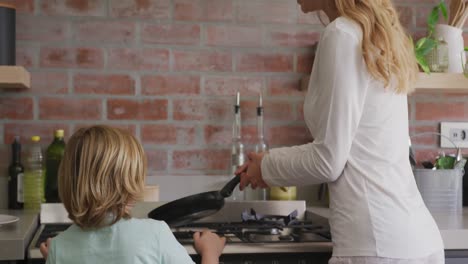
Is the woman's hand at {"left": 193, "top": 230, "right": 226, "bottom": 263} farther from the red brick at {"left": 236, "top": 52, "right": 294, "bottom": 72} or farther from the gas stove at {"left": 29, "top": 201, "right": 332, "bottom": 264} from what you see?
the red brick at {"left": 236, "top": 52, "right": 294, "bottom": 72}

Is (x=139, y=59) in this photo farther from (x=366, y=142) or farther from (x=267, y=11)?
(x=366, y=142)

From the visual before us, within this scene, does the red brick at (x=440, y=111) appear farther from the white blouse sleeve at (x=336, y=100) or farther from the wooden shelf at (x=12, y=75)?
the wooden shelf at (x=12, y=75)

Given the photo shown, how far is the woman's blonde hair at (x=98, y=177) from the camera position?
133cm

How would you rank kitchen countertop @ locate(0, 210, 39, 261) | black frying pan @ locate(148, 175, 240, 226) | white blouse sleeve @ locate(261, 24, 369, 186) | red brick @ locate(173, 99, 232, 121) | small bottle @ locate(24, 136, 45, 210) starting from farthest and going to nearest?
1. red brick @ locate(173, 99, 232, 121)
2. small bottle @ locate(24, 136, 45, 210)
3. black frying pan @ locate(148, 175, 240, 226)
4. kitchen countertop @ locate(0, 210, 39, 261)
5. white blouse sleeve @ locate(261, 24, 369, 186)

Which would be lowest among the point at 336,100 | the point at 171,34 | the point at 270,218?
the point at 270,218

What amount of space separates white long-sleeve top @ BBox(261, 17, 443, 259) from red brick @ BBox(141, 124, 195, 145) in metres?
0.93

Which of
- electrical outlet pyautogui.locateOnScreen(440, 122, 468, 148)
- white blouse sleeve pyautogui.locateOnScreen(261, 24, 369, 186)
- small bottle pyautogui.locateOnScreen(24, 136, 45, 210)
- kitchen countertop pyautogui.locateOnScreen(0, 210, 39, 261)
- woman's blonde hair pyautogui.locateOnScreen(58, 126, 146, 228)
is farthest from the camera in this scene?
electrical outlet pyautogui.locateOnScreen(440, 122, 468, 148)

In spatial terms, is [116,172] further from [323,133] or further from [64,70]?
[64,70]

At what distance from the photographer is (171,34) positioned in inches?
95.9

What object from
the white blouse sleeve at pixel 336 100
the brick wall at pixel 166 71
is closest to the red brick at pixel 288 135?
the brick wall at pixel 166 71

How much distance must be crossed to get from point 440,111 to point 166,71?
3.36 feet

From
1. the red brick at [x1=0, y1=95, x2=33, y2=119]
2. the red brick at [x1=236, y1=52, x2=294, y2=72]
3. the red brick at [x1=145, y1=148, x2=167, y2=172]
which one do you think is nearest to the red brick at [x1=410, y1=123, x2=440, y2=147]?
the red brick at [x1=236, y1=52, x2=294, y2=72]

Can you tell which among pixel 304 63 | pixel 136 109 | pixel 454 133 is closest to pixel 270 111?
pixel 304 63

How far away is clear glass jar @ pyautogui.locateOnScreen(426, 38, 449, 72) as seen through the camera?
2355 millimetres
